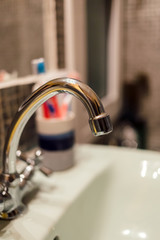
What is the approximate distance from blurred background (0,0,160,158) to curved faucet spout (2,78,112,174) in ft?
0.55

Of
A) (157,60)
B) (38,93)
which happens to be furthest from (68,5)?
(157,60)

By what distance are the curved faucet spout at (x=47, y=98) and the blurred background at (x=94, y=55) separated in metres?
0.17

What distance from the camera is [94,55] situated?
103cm

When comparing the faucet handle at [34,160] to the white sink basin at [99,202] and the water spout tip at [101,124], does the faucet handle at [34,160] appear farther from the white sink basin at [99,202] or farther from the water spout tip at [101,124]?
the water spout tip at [101,124]

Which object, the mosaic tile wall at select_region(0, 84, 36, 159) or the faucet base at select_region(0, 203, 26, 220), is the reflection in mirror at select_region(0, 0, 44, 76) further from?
the faucet base at select_region(0, 203, 26, 220)

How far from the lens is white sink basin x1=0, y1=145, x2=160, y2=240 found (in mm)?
421

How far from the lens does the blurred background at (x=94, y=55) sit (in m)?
0.62

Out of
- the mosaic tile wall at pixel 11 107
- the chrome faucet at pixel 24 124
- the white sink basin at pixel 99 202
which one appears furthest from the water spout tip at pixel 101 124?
the mosaic tile wall at pixel 11 107

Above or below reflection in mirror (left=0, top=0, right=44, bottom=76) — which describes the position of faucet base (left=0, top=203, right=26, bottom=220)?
below

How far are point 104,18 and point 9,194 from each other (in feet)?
3.06

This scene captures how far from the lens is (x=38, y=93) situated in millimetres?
376

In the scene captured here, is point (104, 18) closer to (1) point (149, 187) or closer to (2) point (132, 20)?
(2) point (132, 20)

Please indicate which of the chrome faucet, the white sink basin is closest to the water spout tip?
the chrome faucet

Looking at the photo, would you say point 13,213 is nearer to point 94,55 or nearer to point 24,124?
point 24,124
